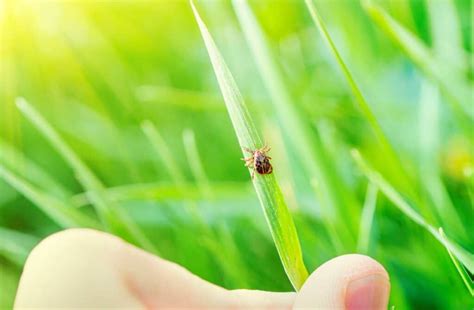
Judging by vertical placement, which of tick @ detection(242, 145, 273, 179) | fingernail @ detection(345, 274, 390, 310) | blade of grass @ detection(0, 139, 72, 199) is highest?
blade of grass @ detection(0, 139, 72, 199)

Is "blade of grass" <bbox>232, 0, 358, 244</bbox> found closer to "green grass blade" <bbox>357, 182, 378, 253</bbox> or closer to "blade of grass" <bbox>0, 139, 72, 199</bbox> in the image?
"green grass blade" <bbox>357, 182, 378, 253</bbox>

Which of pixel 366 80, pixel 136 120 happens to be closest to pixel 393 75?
pixel 366 80

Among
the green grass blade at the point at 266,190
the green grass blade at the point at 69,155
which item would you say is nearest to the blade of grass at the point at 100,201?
the green grass blade at the point at 69,155

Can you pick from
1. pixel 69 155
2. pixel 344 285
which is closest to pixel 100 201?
pixel 69 155

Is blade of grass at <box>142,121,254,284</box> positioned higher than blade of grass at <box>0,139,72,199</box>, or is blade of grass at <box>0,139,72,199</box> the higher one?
blade of grass at <box>0,139,72,199</box>

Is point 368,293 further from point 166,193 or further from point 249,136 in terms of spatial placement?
point 166,193

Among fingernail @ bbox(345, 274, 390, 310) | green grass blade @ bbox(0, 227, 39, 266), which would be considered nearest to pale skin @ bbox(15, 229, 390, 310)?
fingernail @ bbox(345, 274, 390, 310)
